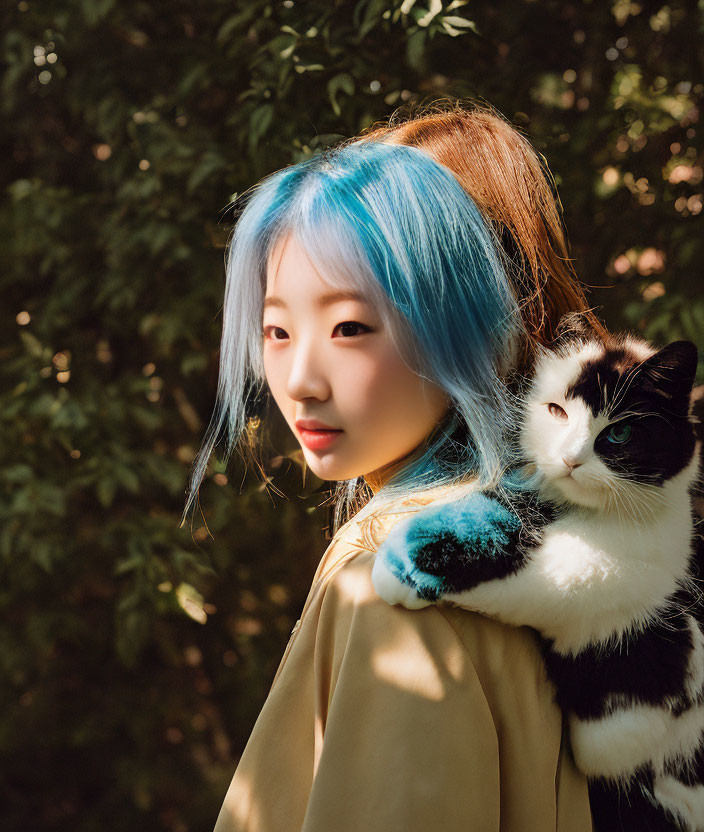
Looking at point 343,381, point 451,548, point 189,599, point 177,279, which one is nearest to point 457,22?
point 343,381

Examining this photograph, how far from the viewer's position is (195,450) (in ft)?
8.33

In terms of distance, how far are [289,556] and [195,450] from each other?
18.2 inches

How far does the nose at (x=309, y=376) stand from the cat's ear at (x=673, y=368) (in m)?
0.42

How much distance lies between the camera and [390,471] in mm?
1216

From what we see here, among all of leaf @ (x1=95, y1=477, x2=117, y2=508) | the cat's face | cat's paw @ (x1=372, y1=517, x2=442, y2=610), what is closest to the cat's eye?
the cat's face

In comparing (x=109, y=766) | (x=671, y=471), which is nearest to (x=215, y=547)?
(x=109, y=766)

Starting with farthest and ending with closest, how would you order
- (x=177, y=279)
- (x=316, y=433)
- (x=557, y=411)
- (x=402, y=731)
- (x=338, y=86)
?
(x=177, y=279) < (x=338, y=86) < (x=316, y=433) < (x=557, y=411) < (x=402, y=731)

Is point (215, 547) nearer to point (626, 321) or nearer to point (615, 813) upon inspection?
point (626, 321)

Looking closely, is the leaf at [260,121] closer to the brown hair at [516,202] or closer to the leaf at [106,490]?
the brown hair at [516,202]

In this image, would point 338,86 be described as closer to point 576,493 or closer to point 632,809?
point 576,493

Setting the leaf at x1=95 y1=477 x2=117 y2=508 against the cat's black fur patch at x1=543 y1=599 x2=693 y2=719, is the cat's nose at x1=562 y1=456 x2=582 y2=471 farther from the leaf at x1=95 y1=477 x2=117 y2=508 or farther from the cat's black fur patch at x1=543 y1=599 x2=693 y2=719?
the leaf at x1=95 y1=477 x2=117 y2=508

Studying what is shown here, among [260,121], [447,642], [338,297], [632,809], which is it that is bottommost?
[632,809]

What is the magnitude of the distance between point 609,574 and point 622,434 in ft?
0.56

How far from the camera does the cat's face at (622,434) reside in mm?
941
